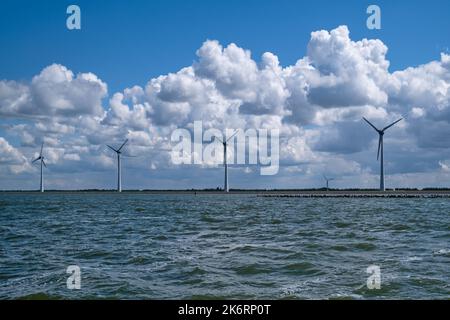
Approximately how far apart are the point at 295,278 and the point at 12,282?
1339 cm

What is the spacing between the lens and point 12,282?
2378 cm

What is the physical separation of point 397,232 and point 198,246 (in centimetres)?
1967

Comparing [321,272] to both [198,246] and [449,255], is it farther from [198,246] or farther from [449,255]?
[198,246]

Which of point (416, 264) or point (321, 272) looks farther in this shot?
point (416, 264)

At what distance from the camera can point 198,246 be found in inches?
1421

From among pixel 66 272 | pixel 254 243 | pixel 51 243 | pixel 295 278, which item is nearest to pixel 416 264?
pixel 295 278

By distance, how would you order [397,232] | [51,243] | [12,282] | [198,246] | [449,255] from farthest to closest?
[397,232]
[51,243]
[198,246]
[449,255]
[12,282]

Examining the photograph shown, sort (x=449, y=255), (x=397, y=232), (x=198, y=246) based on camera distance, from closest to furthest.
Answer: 1. (x=449, y=255)
2. (x=198, y=246)
3. (x=397, y=232)

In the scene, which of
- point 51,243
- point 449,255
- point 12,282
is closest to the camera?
point 12,282

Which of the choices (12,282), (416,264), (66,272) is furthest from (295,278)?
(12,282)
